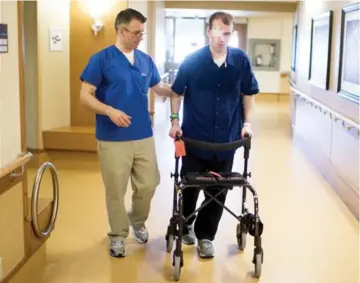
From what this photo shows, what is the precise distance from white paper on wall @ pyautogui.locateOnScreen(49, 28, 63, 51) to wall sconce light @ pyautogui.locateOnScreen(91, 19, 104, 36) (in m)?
0.36

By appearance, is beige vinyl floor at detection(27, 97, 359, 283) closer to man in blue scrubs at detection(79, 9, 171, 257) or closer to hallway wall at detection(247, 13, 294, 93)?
man in blue scrubs at detection(79, 9, 171, 257)

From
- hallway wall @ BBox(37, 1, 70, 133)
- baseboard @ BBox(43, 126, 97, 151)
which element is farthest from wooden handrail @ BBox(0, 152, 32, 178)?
hallway wall @ BBox(37, 1, 70, 133)

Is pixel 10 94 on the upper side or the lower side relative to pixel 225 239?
upper

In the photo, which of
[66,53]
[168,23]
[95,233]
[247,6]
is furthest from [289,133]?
[168,23]

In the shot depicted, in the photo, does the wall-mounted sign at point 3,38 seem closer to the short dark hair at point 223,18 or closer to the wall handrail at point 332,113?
the short dark hair at point 223,18

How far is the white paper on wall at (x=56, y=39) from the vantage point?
5.96 meters

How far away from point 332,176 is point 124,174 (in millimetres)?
2714

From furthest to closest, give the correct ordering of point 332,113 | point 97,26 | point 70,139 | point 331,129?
1. point 97,26
2. point 70,139
3. point 331,129
4. point 332,113

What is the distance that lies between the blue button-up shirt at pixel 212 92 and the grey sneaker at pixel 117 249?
28.3 inches

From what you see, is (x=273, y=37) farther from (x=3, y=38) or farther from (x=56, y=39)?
(x=3, y=38)

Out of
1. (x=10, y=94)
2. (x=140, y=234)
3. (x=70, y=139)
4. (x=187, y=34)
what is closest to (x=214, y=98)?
(x=140, y=234)

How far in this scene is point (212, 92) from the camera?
10.6 feet

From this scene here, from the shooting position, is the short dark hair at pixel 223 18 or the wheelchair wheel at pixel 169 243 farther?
the wheelchair wheel at pixel 169 243

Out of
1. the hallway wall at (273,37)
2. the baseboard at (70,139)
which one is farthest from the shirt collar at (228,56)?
the hallway wall at (273,37)
